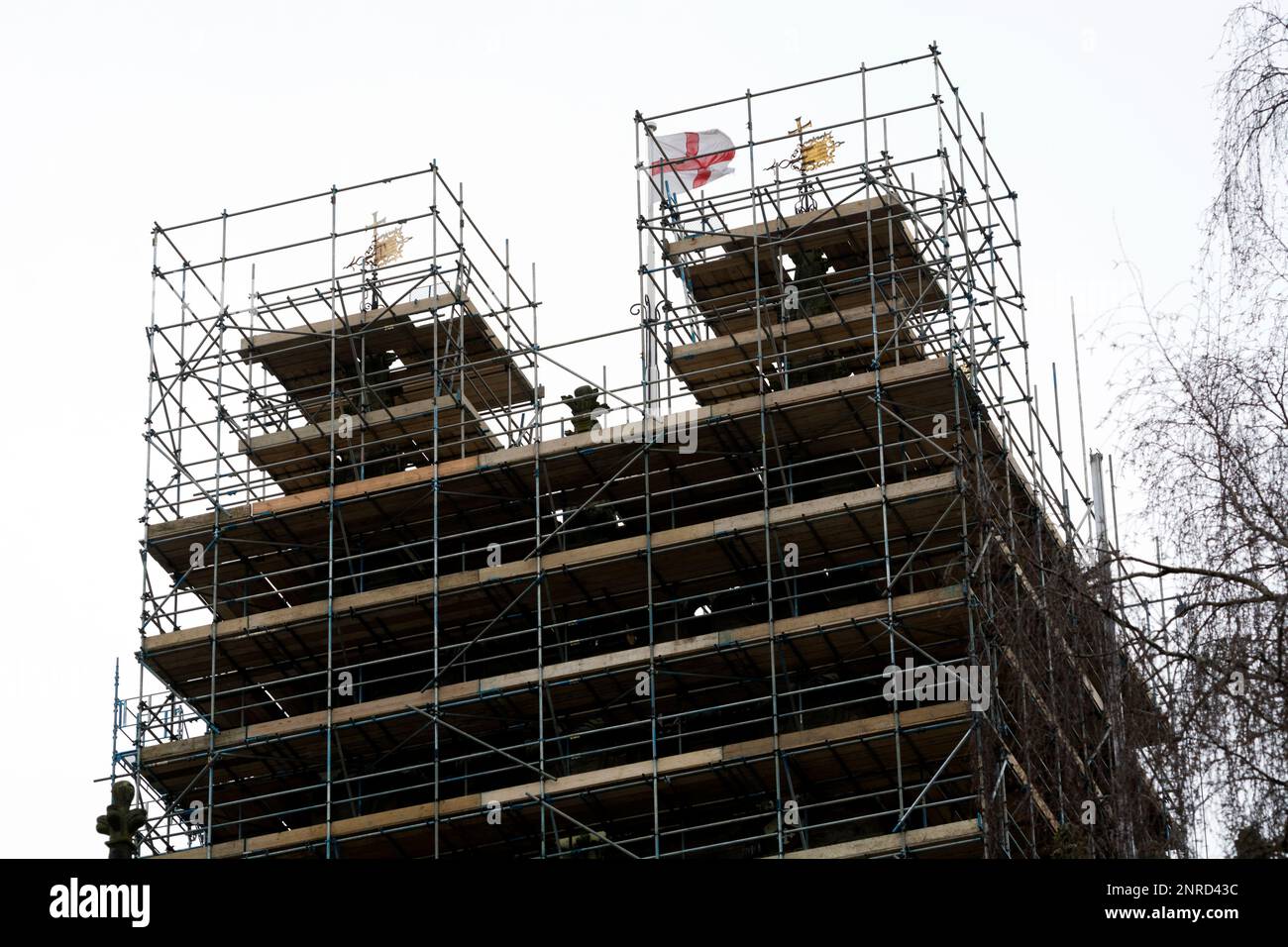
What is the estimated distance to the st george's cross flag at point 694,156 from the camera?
52844mm

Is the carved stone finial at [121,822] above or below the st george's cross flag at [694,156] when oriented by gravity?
below

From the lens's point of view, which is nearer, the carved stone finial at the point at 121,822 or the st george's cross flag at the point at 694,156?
the carved stone finial at the point at 121,822

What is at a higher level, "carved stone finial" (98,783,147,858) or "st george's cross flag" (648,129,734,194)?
"st george's cross flag" (648,129,734,194)

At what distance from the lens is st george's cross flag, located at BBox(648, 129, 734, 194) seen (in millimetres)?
52844

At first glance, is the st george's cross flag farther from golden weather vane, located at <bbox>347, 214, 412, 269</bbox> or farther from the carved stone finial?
the carved stone finial

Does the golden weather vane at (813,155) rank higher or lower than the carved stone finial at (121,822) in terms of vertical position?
higher

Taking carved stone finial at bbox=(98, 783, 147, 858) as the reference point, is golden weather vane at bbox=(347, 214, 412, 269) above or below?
above

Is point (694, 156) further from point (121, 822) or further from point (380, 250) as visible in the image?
point (121, 822)

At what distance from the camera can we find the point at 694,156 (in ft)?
174

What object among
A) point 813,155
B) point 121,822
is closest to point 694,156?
point 813,155

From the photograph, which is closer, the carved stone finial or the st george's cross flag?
the carved stone finial

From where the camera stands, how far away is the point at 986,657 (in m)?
39.8

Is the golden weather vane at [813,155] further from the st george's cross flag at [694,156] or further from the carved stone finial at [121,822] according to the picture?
the carved stone finial at [121,822]
